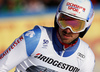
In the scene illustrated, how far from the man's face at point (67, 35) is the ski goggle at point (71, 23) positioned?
0.17 ft

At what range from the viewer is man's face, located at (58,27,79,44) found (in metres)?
3.58

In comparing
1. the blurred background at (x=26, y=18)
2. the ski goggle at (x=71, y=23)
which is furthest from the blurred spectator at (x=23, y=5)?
the ski goggle at (x=71, y=23)

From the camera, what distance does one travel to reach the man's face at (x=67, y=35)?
3580mm

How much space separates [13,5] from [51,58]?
6.67 meters

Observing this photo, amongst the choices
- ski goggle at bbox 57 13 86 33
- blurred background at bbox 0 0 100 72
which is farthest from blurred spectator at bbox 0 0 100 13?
ski goggle at bbox 57 13 86 33

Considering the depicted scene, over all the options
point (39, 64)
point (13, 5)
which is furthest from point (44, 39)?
point (13, 5)

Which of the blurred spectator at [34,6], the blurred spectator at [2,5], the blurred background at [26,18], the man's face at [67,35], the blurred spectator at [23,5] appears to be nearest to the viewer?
the man's face at [67,35]

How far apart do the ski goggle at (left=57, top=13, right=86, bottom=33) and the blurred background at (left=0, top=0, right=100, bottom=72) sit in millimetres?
4992

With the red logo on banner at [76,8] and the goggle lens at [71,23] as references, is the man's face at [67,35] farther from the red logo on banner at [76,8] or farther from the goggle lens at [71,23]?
the red logo on banner at [76,8]

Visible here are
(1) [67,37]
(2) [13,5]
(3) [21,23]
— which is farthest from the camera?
(2) [13,5]

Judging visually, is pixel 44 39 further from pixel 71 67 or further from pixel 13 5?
pixel 13 5

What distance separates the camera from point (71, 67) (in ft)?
12.7

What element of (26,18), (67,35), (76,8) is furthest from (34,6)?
(67,35)

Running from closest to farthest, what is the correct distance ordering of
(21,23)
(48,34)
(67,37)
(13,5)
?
(67,37) → (48,34) → (21,23) → (13,5)
